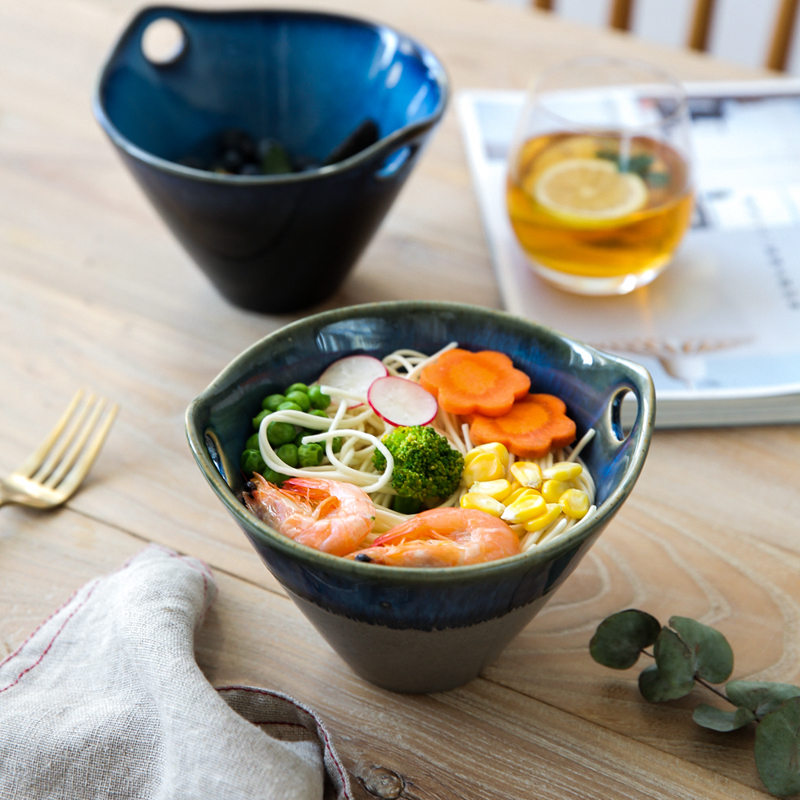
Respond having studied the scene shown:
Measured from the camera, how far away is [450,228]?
4.71 feet

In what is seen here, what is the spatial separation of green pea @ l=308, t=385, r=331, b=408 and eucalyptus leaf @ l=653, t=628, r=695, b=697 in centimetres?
39

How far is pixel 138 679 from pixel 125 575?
137 millimetres

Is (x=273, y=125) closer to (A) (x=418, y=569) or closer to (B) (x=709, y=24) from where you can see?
(A) (x=418, y=569)

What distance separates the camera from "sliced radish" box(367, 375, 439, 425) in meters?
0.85

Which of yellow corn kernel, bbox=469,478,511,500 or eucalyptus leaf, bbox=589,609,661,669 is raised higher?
yellow corn kernel, bbox=469,478,511,500

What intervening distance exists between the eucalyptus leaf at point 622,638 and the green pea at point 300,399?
36 centimetres

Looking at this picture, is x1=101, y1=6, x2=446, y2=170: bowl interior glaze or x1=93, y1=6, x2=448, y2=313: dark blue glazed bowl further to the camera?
x1=101, y1=6, x2=446, y2=170: bowl interior glaze

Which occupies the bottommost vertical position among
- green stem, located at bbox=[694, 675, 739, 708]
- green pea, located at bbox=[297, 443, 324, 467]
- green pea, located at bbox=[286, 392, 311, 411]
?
green stem, located at bbox=[694, 675, 739, 708]

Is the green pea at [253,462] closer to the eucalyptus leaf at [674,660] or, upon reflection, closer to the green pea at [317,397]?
the green pea at [317,397]

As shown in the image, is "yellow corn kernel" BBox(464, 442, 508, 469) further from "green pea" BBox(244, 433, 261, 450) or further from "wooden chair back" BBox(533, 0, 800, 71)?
"wooden chair back" BBox(533, 0, 800, 71)

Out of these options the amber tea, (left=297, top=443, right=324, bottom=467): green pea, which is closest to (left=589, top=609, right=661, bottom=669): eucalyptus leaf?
(left=297, top=443, right=324, bottom=467): green pea

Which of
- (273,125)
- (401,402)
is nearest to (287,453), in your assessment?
(401,402)

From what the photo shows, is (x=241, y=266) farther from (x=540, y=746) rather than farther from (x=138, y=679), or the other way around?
(x=540, y=746)

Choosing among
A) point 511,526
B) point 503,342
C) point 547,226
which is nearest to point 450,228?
point 547,226
